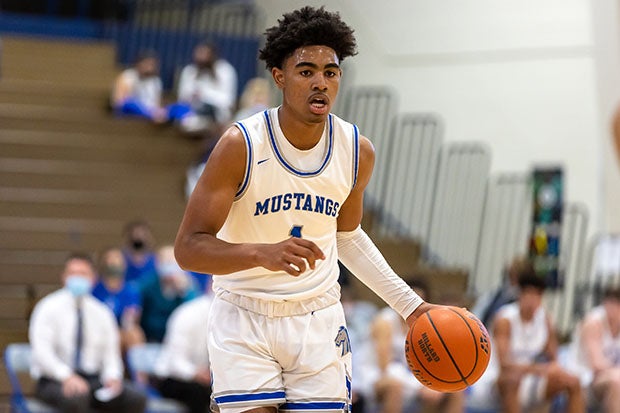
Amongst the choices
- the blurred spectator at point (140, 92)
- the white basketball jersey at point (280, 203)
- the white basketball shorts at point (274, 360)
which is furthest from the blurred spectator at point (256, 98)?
the white basketball shorts at point (274, 360)

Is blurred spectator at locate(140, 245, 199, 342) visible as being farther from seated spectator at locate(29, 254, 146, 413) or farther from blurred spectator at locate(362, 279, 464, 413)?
blurred spectator at locate(362, 279, 464, 413)

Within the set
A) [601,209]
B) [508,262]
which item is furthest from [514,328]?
[601,209]

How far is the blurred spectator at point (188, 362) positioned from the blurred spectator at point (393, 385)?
1.24 metres

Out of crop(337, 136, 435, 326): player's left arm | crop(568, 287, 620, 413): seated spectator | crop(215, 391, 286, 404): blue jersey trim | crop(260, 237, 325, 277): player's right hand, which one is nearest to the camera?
crop(260, 237, 325, 277): player's right hand

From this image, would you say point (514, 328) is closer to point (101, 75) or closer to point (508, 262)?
point (508, 262)

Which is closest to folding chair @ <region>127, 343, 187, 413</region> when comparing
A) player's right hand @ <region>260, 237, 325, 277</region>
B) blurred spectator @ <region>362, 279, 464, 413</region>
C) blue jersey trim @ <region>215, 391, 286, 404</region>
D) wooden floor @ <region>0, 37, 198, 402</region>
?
wooden floor @ <region>0, 37, 198, 402</region>

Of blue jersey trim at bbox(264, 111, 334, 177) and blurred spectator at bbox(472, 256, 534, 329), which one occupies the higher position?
blue jersey trim at bbox(264, 111, 334, 177)

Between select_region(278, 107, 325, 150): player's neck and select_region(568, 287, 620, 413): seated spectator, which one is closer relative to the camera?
select_region(278, 107, 325, 150): player's neck

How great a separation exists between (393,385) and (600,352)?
5.27 feet

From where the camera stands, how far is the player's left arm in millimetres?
4422

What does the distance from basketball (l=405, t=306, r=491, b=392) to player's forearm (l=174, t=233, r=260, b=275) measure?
812 mm

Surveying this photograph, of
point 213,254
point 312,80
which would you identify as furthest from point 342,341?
point 312,80

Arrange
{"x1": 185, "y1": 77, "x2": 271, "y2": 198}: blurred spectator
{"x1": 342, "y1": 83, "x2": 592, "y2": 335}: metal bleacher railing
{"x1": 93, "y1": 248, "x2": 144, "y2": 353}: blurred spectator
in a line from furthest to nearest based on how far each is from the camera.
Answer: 1. {"x1": 342, "y1": 83, "x2": 592, "y2": 335}: metal bleacher railing
2. {"x1": 185, "y1": 77, "x2": 271, "y2": 198}: blurred spectator
3. {"x1": 93, "y1": 248, "x2": 144, "y2": 353}: blurred spectator

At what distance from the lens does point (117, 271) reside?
9.05m
